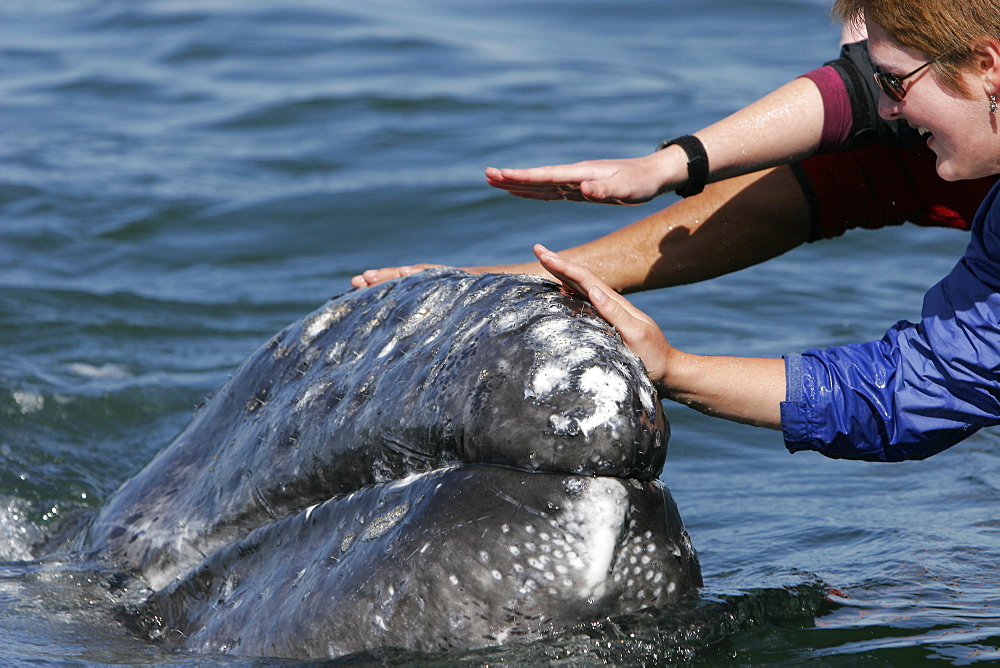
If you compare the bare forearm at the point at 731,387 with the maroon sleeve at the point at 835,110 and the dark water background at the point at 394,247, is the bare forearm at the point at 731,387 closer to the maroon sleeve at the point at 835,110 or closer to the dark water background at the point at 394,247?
the dark water background at the point at 394,247

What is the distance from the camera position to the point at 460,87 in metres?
13.9

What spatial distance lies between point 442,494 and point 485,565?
23cm

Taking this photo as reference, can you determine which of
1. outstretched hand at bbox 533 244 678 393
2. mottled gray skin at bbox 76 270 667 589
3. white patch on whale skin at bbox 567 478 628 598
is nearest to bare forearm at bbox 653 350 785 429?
outstretched hand at bbox 533 244 678 393

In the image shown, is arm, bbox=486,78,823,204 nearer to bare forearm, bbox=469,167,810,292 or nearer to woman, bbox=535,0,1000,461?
bare forearm, bbox=469,167,810,292

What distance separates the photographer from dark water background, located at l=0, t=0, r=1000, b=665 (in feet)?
13.2

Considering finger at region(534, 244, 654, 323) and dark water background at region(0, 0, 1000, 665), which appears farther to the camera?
dark water background at region(0, 0, 1000, 665)

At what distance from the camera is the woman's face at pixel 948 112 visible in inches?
127

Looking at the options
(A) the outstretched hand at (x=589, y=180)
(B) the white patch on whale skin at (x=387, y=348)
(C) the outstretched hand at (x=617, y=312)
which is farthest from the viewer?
(A) the outstretched hand at (x=589, y=180)

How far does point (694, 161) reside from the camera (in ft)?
14.4

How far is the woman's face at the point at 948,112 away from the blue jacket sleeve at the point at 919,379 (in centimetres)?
12

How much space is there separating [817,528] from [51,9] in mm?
18062

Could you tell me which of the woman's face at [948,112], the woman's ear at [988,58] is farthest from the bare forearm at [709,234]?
the woman's ear at [988,58]

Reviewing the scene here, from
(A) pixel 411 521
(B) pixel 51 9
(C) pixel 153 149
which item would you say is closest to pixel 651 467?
(A) pixel 411 521

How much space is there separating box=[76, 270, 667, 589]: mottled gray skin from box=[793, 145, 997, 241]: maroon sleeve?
1.93 meters
